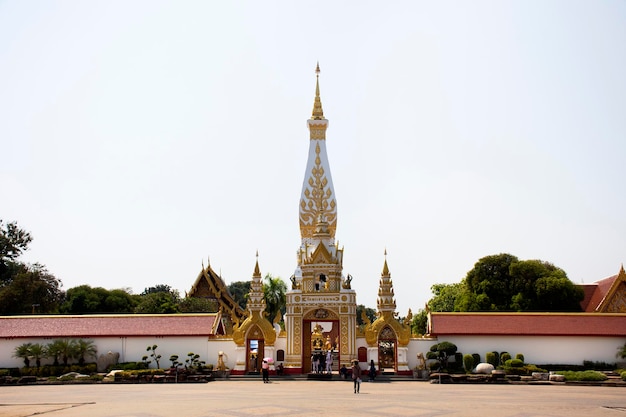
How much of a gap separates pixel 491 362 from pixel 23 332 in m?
21.1

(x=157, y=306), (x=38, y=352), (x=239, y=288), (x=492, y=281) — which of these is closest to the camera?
(x=38, y=352)

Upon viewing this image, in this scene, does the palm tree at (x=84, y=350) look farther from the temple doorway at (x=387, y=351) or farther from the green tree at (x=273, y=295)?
the green tree at (x=273, y=295)

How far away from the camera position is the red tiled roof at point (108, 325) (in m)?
35.6

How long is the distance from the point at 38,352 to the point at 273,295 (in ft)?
76.0

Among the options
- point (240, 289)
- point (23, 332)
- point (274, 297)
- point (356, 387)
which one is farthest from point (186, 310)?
point (240, 289)

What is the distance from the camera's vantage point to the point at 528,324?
34.7 m

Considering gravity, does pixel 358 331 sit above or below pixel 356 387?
above

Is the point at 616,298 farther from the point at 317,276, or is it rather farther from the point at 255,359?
the point at 255,359

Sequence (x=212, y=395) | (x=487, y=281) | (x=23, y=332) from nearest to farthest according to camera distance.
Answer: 1. (x=212, y=395)
2. (x=23, y=332)
3. (x=487, y=281)

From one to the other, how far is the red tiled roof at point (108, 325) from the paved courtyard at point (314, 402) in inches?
393

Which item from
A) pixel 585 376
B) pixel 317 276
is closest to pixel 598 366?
pixel 585 376

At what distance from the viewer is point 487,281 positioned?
4634cm

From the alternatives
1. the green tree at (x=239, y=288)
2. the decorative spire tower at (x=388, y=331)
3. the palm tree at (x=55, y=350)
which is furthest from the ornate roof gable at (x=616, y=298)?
the green tree at (x=239, y=288)

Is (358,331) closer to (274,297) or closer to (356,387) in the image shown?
(356,387)
